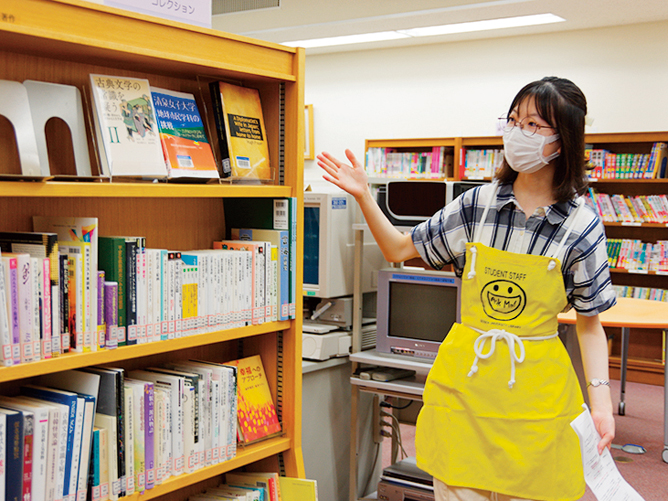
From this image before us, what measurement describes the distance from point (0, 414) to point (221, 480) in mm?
983

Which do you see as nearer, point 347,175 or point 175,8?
point 175,8

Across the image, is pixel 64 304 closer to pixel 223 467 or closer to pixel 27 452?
pixel 27 452

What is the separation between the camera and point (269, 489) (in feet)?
6.70

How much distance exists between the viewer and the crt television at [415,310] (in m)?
2.68

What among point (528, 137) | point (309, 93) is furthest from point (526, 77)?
point (528, 137)

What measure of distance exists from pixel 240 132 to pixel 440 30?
5.11 meters

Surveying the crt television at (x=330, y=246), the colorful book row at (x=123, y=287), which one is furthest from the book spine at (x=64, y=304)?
the crt television at (x=330, y=246)

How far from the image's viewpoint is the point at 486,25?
6277mm

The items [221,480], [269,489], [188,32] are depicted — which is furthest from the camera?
[221,480]

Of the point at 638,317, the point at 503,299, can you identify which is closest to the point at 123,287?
the point at 503,299

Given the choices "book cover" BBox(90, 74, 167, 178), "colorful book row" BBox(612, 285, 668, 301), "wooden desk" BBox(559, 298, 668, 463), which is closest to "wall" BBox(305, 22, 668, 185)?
"colorful book row" BBox(612, 285, 668, 301)

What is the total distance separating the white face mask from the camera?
1.64 m

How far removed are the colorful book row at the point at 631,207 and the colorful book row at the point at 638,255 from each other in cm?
20

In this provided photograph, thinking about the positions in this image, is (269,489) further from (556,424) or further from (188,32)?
(188,32)
